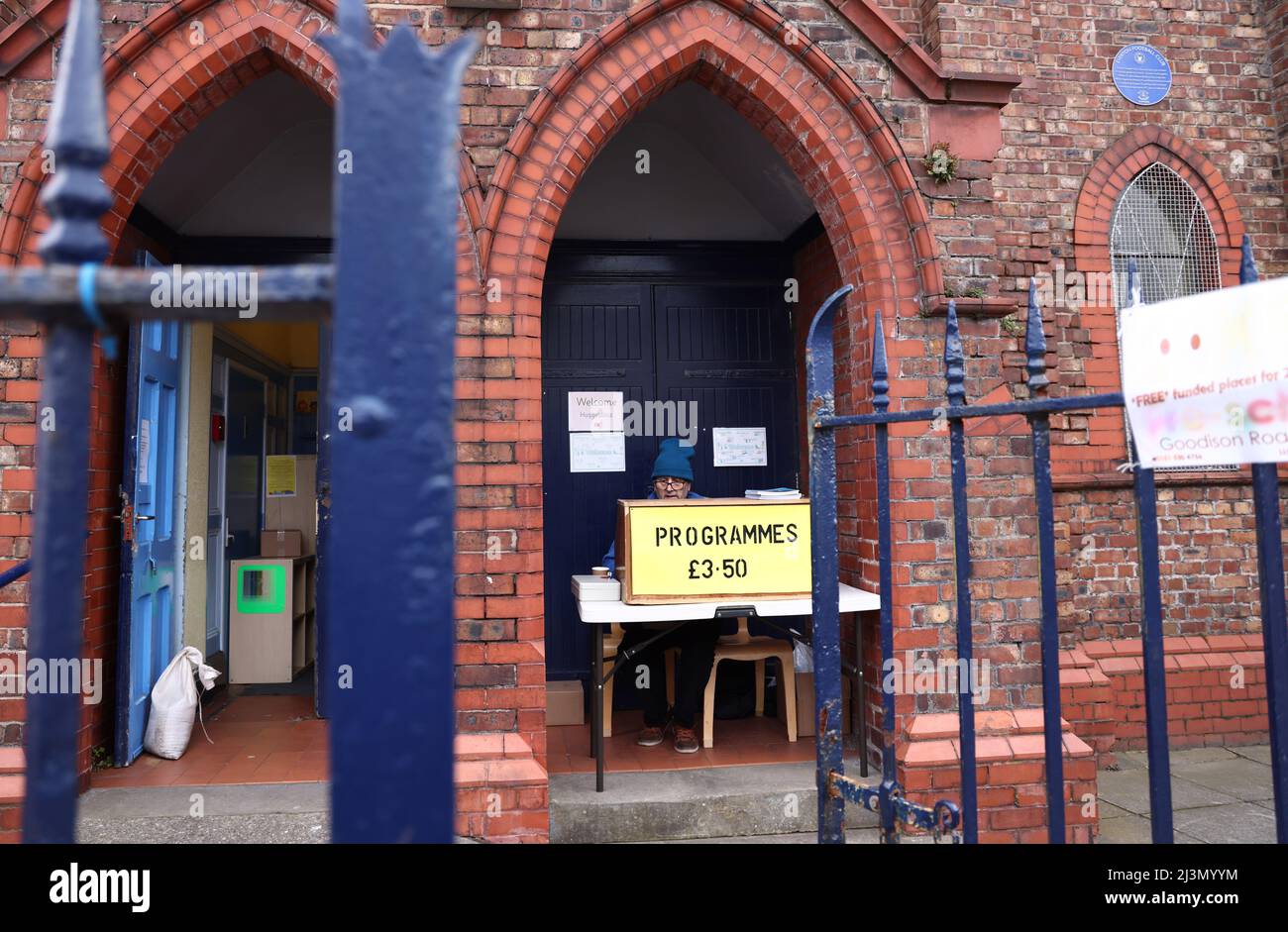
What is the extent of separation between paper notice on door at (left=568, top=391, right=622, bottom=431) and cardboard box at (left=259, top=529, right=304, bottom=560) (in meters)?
2.99

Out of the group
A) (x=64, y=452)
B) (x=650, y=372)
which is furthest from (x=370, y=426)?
(x=650, y=372)

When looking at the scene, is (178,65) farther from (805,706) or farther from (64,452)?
(805,706)

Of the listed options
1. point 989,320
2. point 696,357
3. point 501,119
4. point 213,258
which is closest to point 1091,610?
point 989,320

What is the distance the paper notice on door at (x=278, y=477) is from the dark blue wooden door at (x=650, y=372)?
3.10 metres

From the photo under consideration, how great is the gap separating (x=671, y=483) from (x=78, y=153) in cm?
441

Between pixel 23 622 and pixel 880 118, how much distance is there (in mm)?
5004

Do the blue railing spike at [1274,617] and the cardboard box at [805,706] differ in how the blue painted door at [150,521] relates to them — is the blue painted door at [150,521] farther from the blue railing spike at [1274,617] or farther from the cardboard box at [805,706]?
the blue railing spike at [1274,617]

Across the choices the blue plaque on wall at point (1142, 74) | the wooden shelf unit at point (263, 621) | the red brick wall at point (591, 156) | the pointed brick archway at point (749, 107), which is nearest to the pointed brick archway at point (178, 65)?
the red brick wall at point (591, 156)

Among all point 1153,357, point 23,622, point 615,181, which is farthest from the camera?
point 615,181

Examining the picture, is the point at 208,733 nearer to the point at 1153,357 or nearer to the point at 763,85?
the point at 763,85

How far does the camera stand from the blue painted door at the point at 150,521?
4434 millimetres

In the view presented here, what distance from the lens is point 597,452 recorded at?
602cm

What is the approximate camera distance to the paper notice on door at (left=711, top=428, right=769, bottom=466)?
613cm

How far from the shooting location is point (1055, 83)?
5586mm
